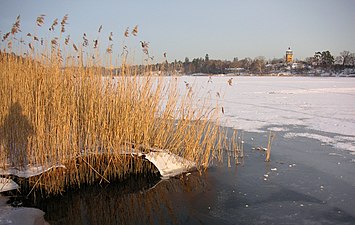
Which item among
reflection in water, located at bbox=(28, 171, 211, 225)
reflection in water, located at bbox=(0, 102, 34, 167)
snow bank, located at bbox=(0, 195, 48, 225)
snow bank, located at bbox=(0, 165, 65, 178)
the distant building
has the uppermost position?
the distant building

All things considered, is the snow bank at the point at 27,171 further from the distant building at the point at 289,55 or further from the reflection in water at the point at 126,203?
the distant building at the point at 289,55

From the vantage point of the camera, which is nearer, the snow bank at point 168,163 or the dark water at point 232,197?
the dark water at point 232,197

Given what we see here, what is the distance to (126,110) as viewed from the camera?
3.96 meters

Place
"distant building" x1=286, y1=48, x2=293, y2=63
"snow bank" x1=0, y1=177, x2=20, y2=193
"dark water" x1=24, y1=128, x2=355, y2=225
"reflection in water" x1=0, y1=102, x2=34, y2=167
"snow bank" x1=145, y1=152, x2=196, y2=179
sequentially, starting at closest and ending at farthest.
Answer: "dark water" x1=24, y1=128, x2=355, y2=225
"snow bank" x1=0, y1=177, x2=20, y2=193
"reflection in water" x1=0, y1=102, x2=34, y2=167
"snow bank" x1=145, y1=152, x2=196, y2=179
"distant building" x1=286, y1=48, x2=293, y2=63

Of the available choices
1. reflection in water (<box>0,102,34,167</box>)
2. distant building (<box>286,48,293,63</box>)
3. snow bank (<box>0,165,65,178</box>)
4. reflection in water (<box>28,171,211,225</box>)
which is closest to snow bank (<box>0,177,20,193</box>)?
snow bank (<box>0,165,65,178</box>)

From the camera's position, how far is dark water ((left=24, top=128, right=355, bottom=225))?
2900mm

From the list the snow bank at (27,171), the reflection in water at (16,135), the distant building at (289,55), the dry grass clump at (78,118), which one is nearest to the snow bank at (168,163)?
the dry grass clump at (78,118)

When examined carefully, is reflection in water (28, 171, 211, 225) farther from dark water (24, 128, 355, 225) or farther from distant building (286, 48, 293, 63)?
distant building (286, 48, 293, 63)

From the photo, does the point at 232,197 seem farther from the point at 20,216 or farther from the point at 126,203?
the point at 20,216

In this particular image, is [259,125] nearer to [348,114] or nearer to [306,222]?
[348,114]

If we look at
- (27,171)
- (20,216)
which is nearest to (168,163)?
(27,171)

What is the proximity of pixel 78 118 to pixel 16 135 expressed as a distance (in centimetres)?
76

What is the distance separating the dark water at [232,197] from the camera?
2900mm

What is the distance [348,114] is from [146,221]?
7.14 meters
